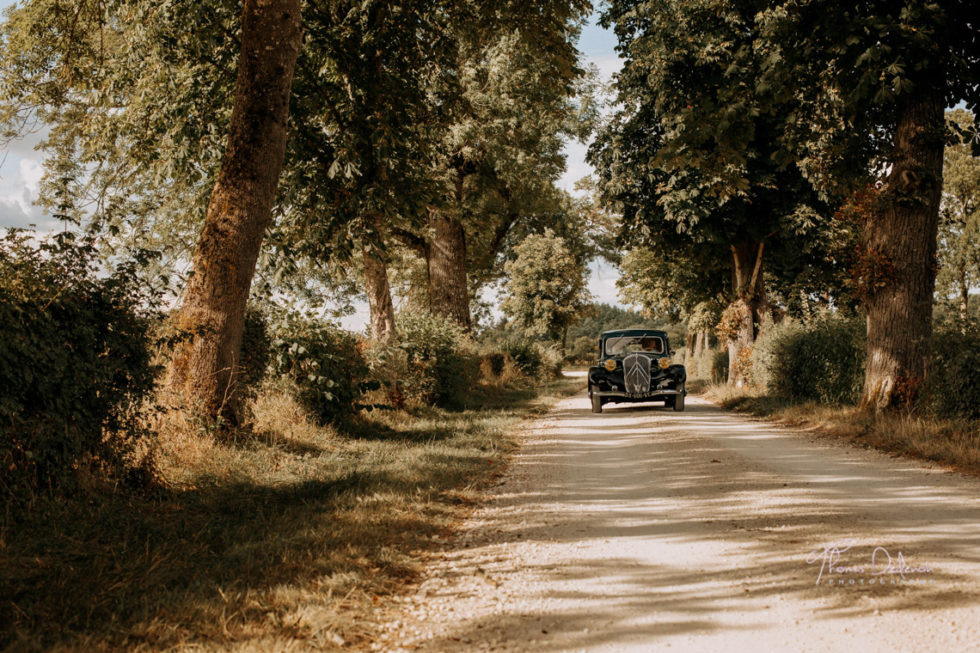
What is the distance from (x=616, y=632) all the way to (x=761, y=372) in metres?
17.3

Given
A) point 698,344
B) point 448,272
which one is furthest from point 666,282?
point 698,344

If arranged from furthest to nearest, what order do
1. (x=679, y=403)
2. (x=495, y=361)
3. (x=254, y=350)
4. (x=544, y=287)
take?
(x=544, y=287) < (x=495, y=361) < (x=679, y=403) < (x=254, y=350)

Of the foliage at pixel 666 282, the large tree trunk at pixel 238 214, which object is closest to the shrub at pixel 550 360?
the foliage at pixel 666 282

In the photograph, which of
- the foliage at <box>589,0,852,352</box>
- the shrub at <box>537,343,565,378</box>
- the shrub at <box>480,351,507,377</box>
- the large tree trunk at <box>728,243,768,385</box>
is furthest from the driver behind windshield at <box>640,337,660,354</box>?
the shrub at <box>537,343,565,378</box>

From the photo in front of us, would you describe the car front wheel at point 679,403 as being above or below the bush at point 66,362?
below

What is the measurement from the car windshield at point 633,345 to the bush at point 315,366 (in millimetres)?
8984

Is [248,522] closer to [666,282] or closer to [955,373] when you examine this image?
[955,373]

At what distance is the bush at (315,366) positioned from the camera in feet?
31.3

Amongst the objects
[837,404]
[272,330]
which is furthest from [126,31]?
[837,404]

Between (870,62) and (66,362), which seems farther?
(870,62)

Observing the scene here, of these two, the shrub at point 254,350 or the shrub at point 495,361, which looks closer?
the shrub at point 254,350

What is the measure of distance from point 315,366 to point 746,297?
54.7 ft

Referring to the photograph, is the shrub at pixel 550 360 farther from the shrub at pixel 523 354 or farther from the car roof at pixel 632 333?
the car roof at pixel 632 333

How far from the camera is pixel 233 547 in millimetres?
4555
